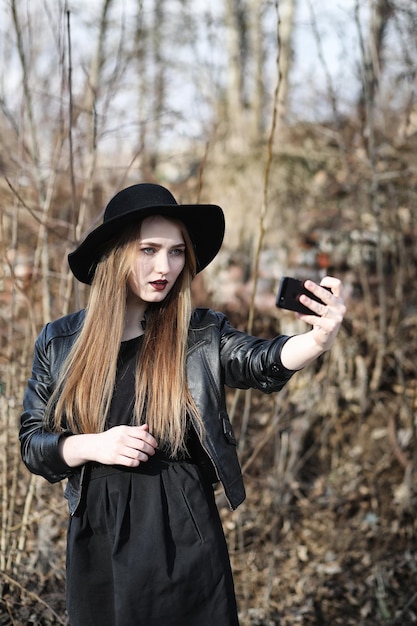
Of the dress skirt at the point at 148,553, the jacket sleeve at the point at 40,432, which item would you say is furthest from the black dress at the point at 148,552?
the jacket sleeve at the point at 40,432

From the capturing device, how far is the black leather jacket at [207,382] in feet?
6.42

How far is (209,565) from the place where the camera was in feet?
6.47

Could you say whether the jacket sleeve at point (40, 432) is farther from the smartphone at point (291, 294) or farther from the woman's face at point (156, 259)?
the smartphone at point (291, 294)

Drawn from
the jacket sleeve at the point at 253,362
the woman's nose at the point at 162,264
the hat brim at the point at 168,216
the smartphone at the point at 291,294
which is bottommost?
the jacket sleeve at the point at 253,362

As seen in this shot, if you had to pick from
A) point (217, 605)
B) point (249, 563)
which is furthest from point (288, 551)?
point (217, 605)

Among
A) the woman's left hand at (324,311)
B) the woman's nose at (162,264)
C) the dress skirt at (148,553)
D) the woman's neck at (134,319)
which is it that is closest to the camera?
the woman's left hand at (324,311)

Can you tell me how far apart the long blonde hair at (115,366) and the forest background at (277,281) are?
774 millimetres

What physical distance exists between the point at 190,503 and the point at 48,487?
1.68m

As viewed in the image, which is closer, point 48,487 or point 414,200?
point 48,487

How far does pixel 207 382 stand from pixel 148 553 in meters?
0.49

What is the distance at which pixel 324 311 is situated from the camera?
1803mm

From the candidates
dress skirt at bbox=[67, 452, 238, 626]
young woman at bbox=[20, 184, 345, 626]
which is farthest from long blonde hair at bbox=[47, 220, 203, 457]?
dress skirt at bbox=[67, 452, 238, 626]

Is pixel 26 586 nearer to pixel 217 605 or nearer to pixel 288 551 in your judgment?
pixel 217 605

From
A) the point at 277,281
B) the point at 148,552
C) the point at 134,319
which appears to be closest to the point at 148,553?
the point at 148,552
